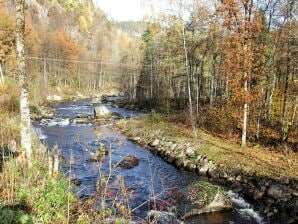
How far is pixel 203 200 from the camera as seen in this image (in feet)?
44.1

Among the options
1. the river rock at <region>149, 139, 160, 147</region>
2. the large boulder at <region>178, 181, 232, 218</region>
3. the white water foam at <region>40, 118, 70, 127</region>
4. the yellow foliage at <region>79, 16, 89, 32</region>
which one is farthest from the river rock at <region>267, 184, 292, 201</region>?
the yellow foliage at <region>79, 16, 89, 32</region>

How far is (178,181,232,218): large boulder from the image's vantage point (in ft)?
42.5

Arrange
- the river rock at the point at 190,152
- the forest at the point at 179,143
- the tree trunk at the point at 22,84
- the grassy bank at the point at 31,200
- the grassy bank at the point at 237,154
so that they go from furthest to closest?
the river rock at the point at 190,152, the grassy bank at the point at 237,154, the tree trunk at the point at 22,84, the forest at the point at 179,143, the grassy bank at the point at 31,200

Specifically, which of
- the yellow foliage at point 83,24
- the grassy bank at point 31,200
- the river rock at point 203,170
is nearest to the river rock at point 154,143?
the river rock at point 203,170

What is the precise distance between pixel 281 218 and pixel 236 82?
328 inches

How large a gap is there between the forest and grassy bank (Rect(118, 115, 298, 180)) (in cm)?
7

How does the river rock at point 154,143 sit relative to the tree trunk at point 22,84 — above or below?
below

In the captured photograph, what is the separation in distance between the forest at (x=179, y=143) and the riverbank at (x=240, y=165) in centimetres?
6

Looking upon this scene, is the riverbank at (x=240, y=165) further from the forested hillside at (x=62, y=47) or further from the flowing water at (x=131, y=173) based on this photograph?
the forested hillside at (x=62, y=47)

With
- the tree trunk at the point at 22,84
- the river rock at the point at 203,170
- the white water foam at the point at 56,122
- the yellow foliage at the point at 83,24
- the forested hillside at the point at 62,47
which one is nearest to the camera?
the tree trunk at the point at 22,84

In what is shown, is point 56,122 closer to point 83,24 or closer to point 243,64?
point 243,64

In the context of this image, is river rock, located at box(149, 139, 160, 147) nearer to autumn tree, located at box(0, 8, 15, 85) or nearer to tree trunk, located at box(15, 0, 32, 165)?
tree trunk, located at box(15, 0, 32, 165)

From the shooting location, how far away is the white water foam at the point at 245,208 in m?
12.7

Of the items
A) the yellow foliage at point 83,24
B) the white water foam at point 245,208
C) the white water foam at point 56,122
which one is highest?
the yellow foliage at point 83,24
